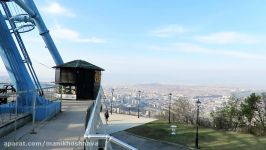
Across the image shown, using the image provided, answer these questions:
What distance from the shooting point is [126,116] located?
139ft

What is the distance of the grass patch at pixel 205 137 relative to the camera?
27016mm

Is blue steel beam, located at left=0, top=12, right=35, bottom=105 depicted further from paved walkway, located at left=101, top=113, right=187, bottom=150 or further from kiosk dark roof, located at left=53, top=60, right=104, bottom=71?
kiosk dark roof, located at left=53, top=60, right=104, bottom=71

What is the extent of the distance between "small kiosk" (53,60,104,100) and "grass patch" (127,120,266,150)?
6.56m

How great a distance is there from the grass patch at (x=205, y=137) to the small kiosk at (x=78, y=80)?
6.56 metres

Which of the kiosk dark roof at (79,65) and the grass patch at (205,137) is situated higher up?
the kiosk dark roof at (79,65)

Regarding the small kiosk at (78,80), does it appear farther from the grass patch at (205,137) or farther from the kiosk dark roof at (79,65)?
the grass patch at (205,137)

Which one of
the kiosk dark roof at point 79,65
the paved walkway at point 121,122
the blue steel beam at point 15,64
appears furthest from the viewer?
the paved walkway at point 121,122

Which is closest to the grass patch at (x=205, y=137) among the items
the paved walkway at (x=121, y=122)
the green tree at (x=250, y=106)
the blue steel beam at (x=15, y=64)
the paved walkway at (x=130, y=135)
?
the paved walkway at (x=130, y=135)

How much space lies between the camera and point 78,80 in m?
28.2

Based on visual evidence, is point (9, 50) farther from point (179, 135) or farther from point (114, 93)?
point (114, 93)

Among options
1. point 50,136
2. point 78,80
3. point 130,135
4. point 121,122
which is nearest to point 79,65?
point 78,80

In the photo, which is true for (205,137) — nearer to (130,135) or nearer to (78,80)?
(130,135)

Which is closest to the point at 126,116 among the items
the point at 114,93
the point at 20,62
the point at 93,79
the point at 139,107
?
the point at 139,107

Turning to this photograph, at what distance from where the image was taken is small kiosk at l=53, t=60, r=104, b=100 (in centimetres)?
2766
